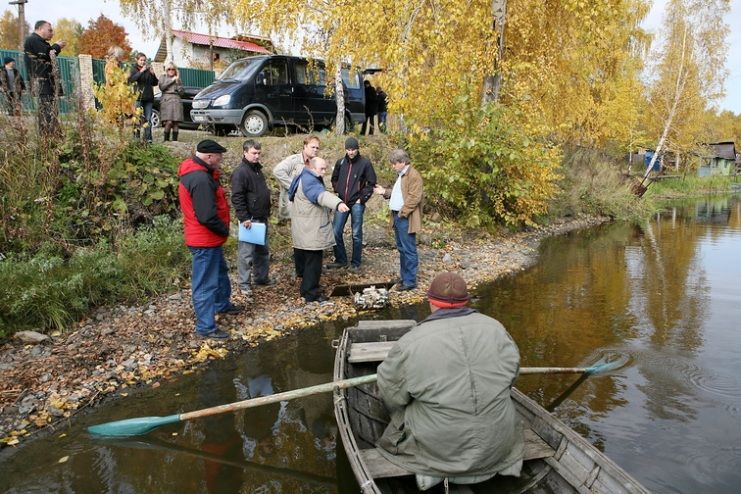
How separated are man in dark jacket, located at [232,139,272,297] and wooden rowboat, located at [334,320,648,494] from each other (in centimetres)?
347

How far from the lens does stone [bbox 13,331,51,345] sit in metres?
5.99


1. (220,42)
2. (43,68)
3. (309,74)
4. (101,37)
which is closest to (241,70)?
(309,74)

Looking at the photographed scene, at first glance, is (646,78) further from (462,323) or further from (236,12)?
(462,323)

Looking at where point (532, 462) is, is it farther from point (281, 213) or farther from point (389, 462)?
point (281, 213)

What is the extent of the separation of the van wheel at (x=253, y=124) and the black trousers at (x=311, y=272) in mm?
6094

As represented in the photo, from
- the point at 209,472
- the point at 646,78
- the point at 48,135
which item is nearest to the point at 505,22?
the point at 48,135

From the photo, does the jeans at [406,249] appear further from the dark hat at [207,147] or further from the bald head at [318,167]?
the dark hat at [207,147]

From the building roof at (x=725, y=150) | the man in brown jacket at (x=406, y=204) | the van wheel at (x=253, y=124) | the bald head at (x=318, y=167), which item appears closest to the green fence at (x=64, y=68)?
the van wheel at (x=253, y=124)

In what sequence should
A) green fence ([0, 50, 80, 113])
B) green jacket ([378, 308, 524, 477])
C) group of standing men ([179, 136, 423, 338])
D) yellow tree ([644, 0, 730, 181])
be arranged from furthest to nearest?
yellow tree ([644, 0, 730, 181]) < green fence ([0, 50, 80, 113]) < group of standing men ([179, 136, 423, 338]) < green jacket ([378, 308, 524, 477])

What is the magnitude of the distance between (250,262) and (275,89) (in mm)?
6980

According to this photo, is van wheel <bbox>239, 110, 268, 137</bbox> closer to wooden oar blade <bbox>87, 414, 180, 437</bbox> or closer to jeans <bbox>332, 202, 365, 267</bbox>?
jeans <bbox>332, 202, 365, 267</bbox>

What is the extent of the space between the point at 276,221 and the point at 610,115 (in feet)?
62.2

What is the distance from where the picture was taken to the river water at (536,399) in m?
4.14

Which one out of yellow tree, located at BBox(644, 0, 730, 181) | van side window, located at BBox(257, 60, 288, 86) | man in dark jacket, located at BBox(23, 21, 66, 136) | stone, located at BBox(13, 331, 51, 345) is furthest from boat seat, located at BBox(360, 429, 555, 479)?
yellow tree, located at BBox(644, 0, 730, 181)
